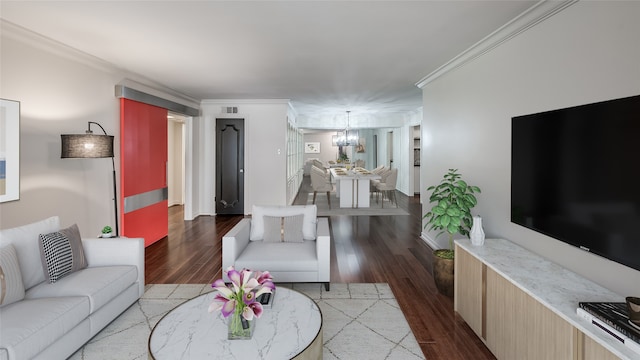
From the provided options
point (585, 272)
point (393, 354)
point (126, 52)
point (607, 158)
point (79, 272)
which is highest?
point (126, 52)

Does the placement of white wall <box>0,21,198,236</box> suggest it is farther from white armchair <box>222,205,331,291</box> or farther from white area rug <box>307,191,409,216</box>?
white area rug <box>307,191,409,216</box>

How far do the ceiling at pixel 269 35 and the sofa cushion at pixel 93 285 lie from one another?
6.89ft

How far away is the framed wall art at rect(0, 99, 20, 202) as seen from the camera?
2.80 m

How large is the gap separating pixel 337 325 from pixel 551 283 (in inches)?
59.6

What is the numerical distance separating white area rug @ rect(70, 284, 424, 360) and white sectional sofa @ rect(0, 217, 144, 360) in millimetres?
118

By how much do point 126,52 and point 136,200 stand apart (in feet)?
6.76

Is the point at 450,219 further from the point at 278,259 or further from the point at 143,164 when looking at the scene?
the point at 143,164

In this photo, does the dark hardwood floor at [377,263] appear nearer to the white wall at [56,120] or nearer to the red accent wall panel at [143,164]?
the red accent wall panel at [143,164]

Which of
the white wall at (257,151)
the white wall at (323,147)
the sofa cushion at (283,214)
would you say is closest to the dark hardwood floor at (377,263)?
the sofa cushion at (283,214)

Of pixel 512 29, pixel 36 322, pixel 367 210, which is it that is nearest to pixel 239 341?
pixel 36 322

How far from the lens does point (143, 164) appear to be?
4.80m

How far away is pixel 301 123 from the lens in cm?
1009

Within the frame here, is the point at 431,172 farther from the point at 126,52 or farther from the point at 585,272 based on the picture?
the point at 126,52

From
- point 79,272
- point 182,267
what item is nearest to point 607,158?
point 79,272
